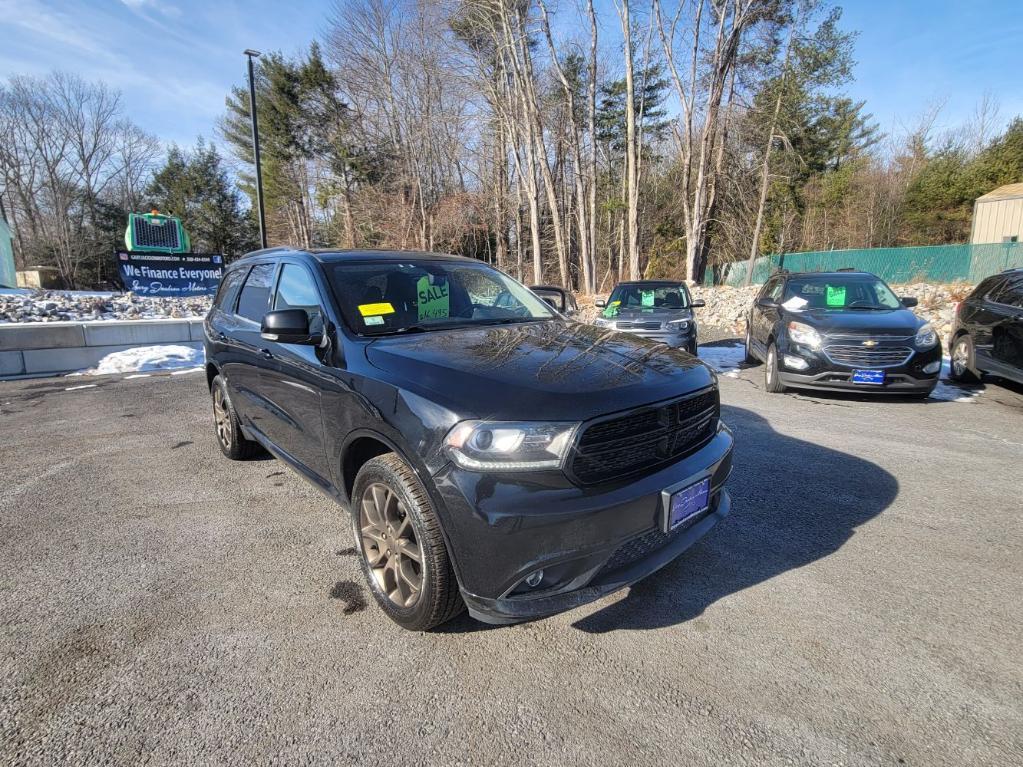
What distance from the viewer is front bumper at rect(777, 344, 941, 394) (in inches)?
239

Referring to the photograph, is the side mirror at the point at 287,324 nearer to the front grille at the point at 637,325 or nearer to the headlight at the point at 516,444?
the headlight at the point at 516,444

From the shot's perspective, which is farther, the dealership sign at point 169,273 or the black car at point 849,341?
the dealership sign at point 169,273

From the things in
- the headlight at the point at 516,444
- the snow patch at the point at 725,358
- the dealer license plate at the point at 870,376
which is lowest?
the snow patch at the point at 725,358

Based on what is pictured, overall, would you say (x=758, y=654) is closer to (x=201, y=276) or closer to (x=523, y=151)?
(x=201, y=276)

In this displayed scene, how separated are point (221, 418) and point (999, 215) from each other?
33730 millimetres

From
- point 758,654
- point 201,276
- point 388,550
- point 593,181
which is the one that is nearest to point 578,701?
point 758,654

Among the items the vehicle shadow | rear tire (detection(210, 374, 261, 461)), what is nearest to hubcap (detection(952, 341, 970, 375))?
the vehicle shadow

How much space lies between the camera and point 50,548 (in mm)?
3168

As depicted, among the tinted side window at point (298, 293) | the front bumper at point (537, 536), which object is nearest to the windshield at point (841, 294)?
the front bumper at point (537, 536)

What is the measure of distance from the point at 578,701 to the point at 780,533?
1.86 metres

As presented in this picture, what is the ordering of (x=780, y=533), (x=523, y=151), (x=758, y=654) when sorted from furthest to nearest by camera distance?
(x=523, y=151) < (x=780, y=533) < (x=758, y=654)

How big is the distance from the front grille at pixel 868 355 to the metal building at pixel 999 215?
82.8 feet

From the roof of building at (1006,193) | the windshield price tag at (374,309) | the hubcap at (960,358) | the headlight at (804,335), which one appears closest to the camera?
the windshield price tag at (374,309)

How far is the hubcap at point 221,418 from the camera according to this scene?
15.1ft
